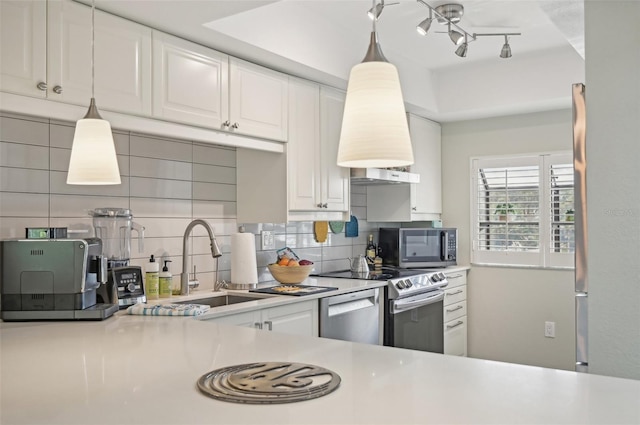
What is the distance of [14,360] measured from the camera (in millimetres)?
1559

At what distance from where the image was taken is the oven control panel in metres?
3.83

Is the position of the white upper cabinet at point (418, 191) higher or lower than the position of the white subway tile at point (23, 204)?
higher

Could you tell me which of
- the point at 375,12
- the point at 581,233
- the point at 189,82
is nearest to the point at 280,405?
the point at 375,12

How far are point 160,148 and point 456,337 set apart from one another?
2995mm

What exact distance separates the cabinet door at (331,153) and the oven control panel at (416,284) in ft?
2.11

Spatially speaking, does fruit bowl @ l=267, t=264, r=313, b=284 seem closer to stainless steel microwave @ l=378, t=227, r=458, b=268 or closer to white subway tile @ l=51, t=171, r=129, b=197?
white subway tile @ l=51, t=171, r=129, b=197

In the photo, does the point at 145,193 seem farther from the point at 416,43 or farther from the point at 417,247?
the point at 417,247

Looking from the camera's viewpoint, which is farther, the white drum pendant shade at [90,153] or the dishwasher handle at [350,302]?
the dishwasher handle at [350,302]

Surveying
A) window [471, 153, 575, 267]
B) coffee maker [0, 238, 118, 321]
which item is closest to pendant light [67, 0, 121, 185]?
coffee maker [0, 238, 118, 321]

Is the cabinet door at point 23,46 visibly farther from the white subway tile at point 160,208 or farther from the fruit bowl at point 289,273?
the fruit bowl at point 289,273

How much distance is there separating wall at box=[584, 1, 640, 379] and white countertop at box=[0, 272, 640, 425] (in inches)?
28.3

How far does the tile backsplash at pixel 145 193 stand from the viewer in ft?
8.05

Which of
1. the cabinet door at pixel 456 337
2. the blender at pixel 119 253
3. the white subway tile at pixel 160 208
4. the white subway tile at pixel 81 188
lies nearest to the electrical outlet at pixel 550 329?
the cabinet door at pixel 456 337

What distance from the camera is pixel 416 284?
408 cm
